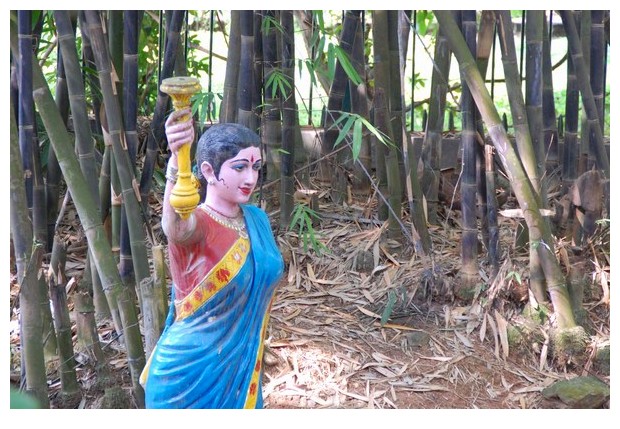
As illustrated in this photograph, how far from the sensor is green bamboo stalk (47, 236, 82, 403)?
2607mm

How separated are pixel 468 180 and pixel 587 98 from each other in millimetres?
670

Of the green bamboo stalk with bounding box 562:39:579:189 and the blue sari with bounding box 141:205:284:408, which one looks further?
the green bamboo stalk with bounding box 562:39:579:189

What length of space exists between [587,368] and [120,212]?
1.78 meters

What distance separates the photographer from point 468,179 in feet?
10.6

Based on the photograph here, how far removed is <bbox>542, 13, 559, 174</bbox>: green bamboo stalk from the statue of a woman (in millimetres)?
2008

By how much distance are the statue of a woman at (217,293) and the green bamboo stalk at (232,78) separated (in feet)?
2.42

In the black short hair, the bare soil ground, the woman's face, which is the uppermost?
the black short hair

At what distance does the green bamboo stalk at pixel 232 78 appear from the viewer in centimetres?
287

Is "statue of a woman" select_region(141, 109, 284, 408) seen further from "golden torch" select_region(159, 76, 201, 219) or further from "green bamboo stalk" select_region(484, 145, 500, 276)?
"green bamboo stalk" select_region(484, 145, 500, 276)

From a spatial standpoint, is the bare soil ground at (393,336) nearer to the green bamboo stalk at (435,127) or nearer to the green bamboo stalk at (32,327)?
the green bamboo stalk at (435,127)

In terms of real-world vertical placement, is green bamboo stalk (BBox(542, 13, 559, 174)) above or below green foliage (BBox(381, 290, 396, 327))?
above

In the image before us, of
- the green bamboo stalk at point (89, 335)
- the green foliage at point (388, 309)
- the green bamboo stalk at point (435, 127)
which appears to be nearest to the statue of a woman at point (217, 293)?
the green bamboo stalk at point (89, 335)

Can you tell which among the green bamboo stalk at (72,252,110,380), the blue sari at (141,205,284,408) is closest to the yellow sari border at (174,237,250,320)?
the blue sari at (141,205,284,408)

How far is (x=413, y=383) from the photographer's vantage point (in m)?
3.06
